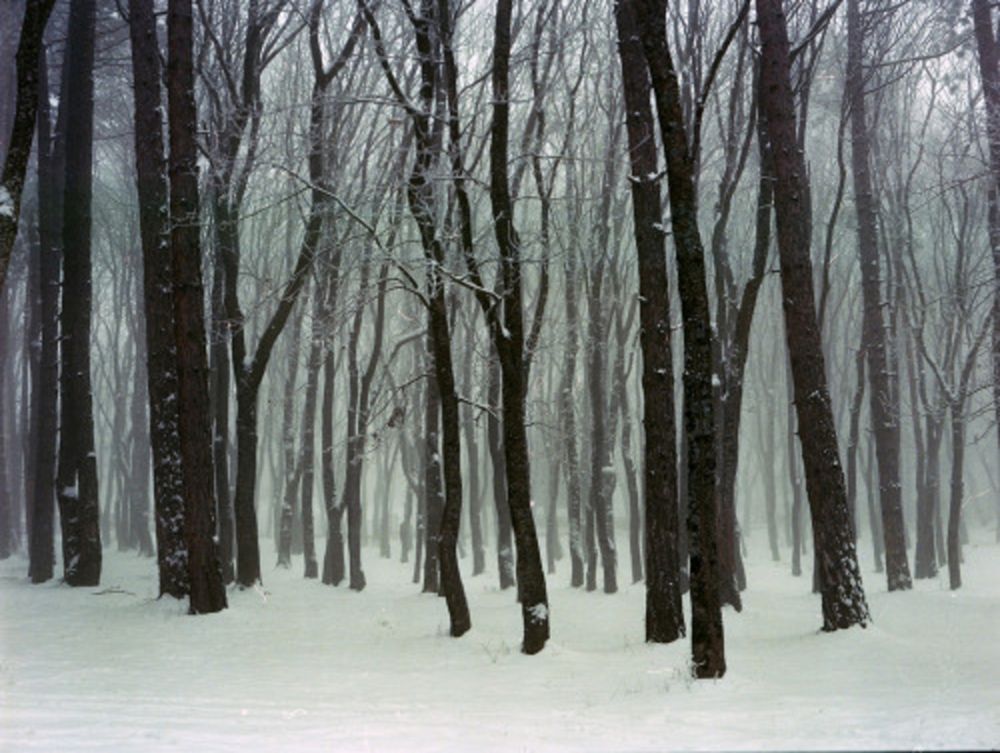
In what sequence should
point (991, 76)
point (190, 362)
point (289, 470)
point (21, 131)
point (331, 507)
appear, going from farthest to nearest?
1. point (289, 470)
2. point (331, 507)
3. point (991, 76)
4. point (190, 362)
5. point (21, 131)

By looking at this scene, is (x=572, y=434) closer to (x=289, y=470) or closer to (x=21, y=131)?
(x=289, y=470)

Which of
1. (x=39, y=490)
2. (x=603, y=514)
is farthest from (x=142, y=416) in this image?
(x=603, y=514)

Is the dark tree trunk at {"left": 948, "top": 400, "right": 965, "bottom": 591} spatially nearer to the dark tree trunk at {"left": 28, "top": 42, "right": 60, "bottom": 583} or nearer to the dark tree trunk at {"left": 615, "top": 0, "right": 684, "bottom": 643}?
the dark tree trunk at {"left": 615, "top": 0, "right": 684, "bottom": 643}

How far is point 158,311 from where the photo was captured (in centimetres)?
1297

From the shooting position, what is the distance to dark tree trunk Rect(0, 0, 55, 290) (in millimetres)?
8742

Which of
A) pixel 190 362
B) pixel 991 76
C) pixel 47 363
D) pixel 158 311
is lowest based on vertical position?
pixel 190 362

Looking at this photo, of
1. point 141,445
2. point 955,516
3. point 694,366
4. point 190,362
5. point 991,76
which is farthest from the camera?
point 141,445

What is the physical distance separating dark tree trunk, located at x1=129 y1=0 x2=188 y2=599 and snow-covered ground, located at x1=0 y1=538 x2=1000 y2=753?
2.88 ft

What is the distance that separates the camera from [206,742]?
531 cm

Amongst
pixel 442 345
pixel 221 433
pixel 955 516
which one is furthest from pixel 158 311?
pixel 955 516

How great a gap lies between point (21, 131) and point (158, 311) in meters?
4.25

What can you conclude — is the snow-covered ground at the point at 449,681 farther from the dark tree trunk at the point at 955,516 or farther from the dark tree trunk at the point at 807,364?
the dark tree trunk at the point at 955,516

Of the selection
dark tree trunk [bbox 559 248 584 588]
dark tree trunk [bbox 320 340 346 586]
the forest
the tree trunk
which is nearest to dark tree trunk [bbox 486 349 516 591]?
the forest

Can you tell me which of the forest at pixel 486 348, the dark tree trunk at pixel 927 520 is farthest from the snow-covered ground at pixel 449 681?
the dark tree trunk at pixel 927 520
